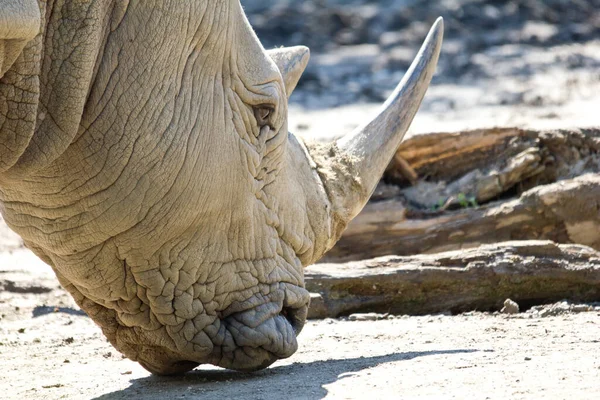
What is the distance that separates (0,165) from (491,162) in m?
4.78

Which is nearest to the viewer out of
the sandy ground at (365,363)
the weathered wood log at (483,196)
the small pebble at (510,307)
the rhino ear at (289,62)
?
the sandy ground at (365,363)

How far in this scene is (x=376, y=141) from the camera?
508 centimetres

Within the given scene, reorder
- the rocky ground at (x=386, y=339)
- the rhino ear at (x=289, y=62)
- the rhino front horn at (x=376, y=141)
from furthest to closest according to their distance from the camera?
the rhino front horn at (x=376, y=141)
the rhino ear at (x=289, y=62)
the rocky ground at (x=386, y=339)

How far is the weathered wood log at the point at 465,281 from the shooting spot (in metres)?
6.27

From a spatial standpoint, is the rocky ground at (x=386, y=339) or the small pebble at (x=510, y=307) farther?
the small pebble at (x=510, y=307)

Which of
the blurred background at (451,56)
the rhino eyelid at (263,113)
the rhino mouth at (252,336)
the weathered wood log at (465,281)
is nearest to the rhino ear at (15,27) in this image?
the rhino eyelid at (263,113)

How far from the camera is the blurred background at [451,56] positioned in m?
12.2

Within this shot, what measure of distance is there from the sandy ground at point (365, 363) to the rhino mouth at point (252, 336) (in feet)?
0.32

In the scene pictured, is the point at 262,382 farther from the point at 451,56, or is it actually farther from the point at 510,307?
the point at 451,56

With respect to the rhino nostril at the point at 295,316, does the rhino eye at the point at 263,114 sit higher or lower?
higher

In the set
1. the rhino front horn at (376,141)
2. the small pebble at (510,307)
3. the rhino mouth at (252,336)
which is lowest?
the small pebble at (510,307)

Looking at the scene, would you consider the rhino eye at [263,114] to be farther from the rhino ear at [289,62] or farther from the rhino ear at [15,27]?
the rhino ear at [15,27]

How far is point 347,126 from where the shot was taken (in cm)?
1148

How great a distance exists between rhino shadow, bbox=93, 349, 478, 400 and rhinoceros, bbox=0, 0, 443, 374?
87 mm
